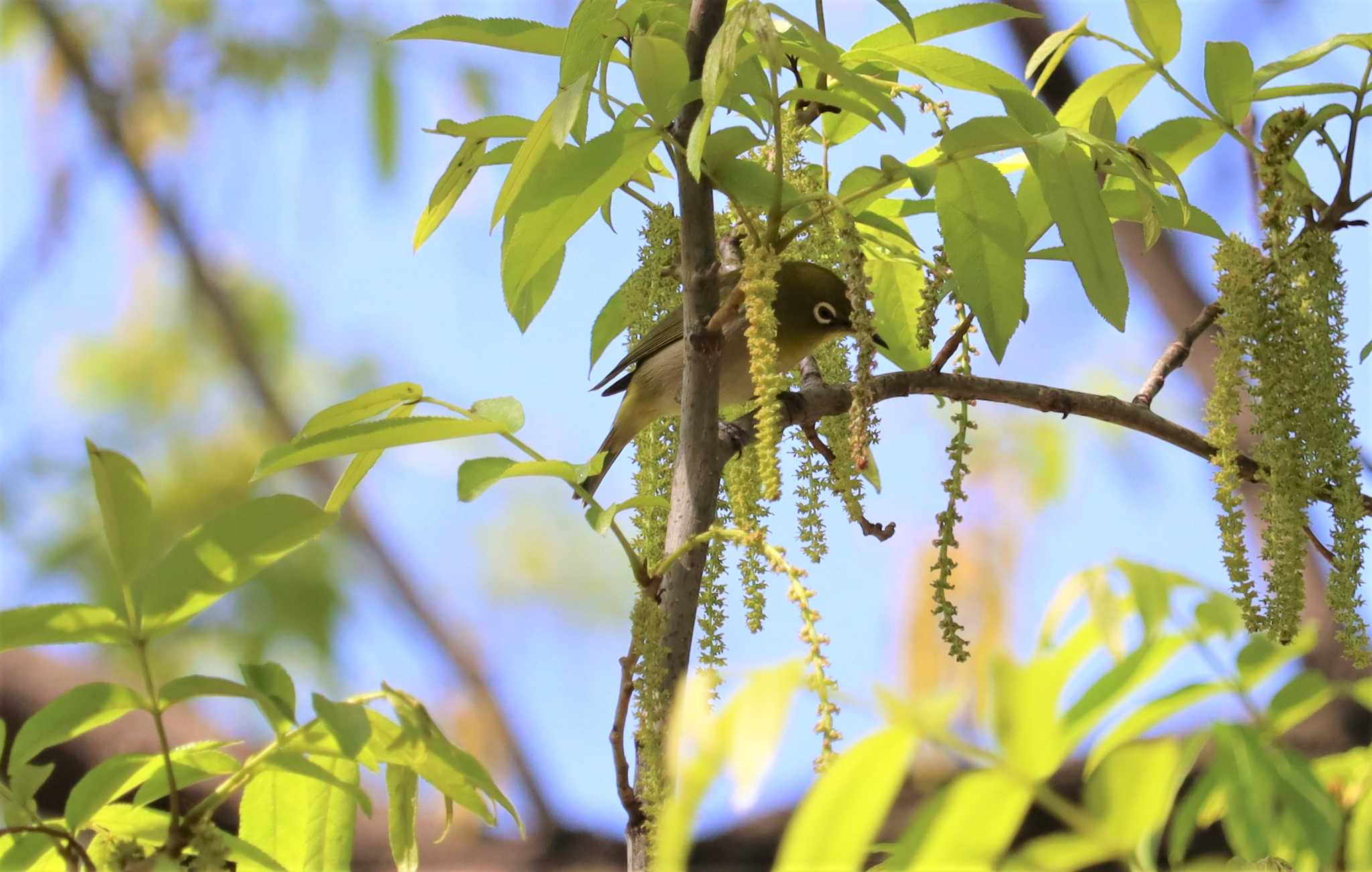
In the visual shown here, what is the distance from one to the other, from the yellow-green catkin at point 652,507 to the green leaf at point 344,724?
12.7 inches

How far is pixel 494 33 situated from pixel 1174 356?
1.10 metres

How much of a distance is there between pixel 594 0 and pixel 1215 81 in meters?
0.84

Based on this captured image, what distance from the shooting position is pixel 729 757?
530 millimetres

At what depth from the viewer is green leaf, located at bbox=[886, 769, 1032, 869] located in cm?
51

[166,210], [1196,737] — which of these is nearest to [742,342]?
[1196,737]

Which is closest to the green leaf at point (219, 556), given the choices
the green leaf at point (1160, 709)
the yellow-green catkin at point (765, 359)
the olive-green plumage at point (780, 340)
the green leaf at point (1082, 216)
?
the yellow-green catkin at point (765, 359)

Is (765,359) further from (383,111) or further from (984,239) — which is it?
(383,111)

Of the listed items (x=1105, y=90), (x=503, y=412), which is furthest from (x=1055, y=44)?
(x=503, y=412)

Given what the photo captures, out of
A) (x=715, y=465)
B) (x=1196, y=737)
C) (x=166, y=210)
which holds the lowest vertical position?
(x=1196, y=737)

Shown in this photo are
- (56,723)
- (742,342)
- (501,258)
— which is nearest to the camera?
(56,723)

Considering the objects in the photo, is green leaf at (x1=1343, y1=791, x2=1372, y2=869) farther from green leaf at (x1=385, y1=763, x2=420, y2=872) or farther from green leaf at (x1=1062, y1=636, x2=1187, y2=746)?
green leaf at (x1=385, y1=763, x2=420, y2=872)

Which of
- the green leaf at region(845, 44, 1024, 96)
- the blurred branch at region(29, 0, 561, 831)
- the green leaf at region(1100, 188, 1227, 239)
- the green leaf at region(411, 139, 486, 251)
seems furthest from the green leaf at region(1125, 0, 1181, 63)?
the blurred branch at region(29, 0, 561, 831)

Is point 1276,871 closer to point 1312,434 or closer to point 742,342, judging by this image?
point 1312,434

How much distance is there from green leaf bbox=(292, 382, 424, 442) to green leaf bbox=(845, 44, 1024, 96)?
1.94 feet
